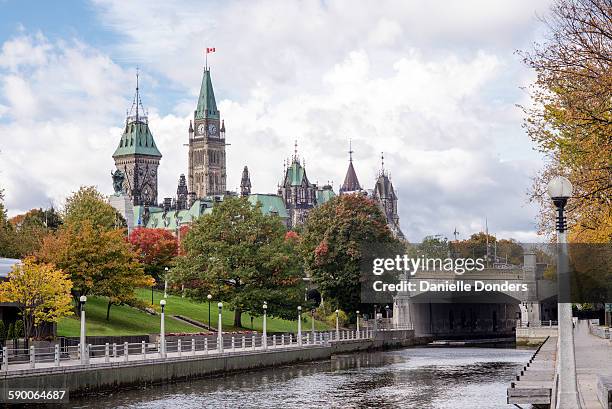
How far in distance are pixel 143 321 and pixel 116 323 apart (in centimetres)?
478

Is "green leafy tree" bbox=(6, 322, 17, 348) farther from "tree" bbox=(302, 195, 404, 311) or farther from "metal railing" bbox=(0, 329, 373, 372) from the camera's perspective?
"tree" bbox=(302, 195, 404, 311)

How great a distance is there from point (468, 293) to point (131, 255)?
60.7 meters

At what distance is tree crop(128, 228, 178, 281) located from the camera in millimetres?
127062

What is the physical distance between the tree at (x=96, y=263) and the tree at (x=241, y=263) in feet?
36.6

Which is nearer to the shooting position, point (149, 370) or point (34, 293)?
point (149, 370)

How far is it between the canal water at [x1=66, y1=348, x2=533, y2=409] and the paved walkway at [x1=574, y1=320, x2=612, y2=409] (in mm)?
3922

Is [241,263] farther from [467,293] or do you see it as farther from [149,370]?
[467,293]

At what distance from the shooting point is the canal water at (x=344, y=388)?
1774 inches

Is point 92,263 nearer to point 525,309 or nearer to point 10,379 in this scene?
point 10,379

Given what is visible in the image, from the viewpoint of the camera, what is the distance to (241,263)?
88188 millimetres

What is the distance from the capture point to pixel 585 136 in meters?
36.5

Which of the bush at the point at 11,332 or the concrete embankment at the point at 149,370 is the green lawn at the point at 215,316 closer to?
the concrete embankment at the point at 149,370

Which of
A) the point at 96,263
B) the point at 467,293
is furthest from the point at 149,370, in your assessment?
the point at 467,293

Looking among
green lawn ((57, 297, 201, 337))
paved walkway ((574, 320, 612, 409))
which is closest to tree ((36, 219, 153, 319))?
green lawn ((57, 297, 201, 337))
